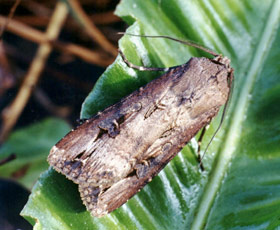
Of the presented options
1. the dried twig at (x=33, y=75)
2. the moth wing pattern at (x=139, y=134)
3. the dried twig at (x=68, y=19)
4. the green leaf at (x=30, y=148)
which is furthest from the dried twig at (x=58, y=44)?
the moth wing pattern at (x=139, y=134)

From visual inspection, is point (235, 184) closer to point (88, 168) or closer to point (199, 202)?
point (199, 202)

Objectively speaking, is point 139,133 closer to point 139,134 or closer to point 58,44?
point 139,134

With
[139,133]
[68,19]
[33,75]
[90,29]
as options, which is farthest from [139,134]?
[68,19]

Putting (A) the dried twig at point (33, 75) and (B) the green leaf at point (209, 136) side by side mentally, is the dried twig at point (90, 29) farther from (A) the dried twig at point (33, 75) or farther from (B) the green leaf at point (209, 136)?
(B) the green leaf at point (209, 136)

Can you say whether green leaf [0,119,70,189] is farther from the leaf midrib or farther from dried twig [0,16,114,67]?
the leaf midrib

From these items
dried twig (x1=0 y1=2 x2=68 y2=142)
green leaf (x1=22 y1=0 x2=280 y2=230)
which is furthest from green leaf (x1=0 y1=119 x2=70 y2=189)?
green leaf (x1=22 y1=0 x2=280 y2=230)

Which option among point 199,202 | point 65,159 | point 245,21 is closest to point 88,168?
point 65,159
